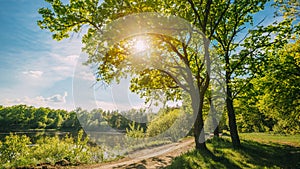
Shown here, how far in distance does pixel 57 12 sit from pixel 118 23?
3443mm

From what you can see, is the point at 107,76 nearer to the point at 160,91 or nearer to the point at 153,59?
the point at 153,59

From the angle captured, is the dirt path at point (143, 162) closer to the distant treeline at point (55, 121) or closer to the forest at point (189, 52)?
the forest at point (189, 52)

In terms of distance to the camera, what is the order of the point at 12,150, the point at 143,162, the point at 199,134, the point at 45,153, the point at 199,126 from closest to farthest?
1. the point at 199,134
2. the point at 199,126
3. the point at 143,162
4. the point at 45,153
5. the point at 12,150

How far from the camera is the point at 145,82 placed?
15.4 meters

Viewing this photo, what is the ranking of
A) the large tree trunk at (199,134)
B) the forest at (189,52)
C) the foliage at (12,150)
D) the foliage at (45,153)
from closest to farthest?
the forest at (189,52)
the large tree trunk at (199,134)
the foliage at (45,153)
the foliage at (12,150)

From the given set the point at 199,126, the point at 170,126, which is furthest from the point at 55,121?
the point at 199,126

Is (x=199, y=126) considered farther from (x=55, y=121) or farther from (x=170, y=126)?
(x=55, y=121)

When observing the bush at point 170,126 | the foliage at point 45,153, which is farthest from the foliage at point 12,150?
the bush at point 170,126

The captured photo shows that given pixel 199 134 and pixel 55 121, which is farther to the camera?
pixel 55 121

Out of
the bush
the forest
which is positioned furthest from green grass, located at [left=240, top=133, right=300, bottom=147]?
the bush

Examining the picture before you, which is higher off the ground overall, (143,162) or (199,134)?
(199,134)

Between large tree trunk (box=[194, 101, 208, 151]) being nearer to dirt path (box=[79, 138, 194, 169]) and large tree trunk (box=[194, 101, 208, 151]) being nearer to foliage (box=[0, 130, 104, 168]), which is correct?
dirt path (box=[79, 138, 194, 169])

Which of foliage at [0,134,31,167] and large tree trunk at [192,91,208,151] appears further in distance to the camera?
foliage at [0,134,31,167]

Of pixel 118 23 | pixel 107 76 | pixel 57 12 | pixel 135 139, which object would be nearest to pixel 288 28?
pixel 118 23
